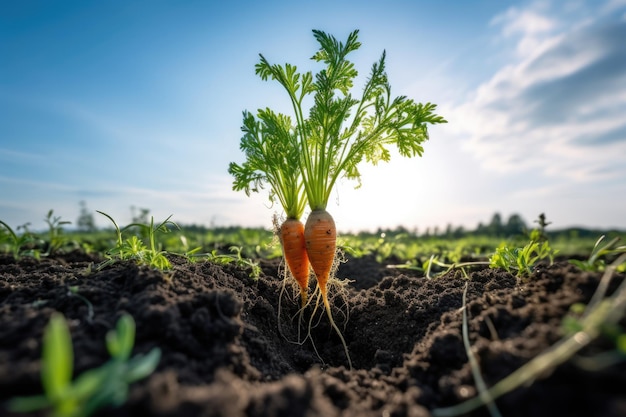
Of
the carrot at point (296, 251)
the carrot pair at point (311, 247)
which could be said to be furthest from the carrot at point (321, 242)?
the carrot at point (296, 251)

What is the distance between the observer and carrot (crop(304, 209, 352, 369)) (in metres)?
3.35

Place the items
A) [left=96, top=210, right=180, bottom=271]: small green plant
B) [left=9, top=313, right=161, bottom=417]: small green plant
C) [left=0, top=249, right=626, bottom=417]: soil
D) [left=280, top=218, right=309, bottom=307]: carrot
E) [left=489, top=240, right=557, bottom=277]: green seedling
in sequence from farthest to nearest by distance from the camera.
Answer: [left=280, top=218, right=309, bottom=307]: carrot
[left=489, top=240, right=557, bottom=277]: green seedling
[left=96, top=210, right=180, bottom=271]: small green plant
[left=0, top=249, right=626, bottom=417]: soil
[left=9, top=313, right=161, bottom=417]: small green plant

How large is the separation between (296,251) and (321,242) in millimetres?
267

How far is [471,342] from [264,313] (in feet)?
5.17

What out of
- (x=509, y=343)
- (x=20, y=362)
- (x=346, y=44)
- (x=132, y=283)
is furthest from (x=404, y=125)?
(x=20, y=362)

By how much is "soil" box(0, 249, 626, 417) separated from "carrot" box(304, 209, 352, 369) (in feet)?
1.93

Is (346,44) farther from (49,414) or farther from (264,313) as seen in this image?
(49,414)

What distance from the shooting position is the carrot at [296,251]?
11.4ft

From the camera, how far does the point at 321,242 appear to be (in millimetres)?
3363

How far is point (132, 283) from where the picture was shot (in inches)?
87.6

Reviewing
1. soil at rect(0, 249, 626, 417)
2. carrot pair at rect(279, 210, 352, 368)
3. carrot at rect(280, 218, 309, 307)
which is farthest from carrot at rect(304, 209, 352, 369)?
soil at rect(0, 249, 626, 417)

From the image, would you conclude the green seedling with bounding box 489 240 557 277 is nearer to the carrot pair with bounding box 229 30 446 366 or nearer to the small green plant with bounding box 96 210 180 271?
the carrot pair with bounding box 229 30 446 366

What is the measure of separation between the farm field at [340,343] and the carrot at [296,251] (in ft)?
1.08

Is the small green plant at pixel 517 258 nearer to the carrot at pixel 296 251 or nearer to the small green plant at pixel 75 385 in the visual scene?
the carrot at pixel 296 251
